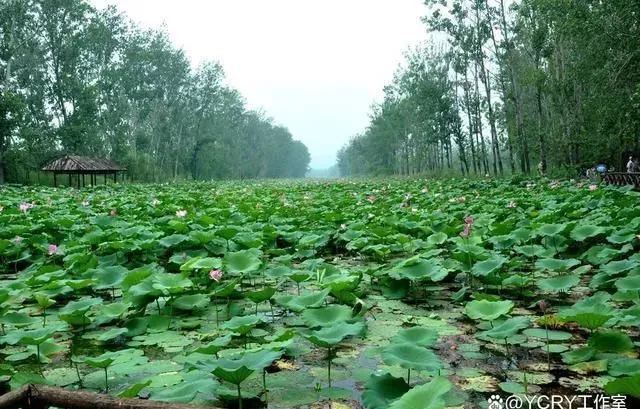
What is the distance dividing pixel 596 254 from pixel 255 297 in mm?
2508

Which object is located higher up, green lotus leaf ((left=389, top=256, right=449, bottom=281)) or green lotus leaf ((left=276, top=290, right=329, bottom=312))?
green lotus leaf ((left=389, top=256, right=449, bottom=281))

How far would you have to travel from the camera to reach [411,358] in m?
1.63

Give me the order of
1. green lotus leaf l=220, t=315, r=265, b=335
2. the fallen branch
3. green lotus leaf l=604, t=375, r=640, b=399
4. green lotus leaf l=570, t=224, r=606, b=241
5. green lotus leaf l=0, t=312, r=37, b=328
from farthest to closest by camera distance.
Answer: green lotus leaf l=570, t=224, r=606, b=241, green lotus leaf l=0, t=312, r=37, b=328, green lotus leaf l=220, t=315, r=265, b=335, green lotus leaf l=604, t=375, r=640, b=399, the fallen branch

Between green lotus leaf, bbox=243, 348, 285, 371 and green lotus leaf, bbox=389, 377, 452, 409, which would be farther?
green lotus leaf, bbox=243, 348, 285, 371

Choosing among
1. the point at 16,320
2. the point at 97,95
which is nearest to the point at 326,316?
the point at 16,320

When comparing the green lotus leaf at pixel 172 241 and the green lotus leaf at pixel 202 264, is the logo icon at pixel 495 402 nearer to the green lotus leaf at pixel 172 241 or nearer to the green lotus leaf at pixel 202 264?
the green lotus leaf at pixel 202 264

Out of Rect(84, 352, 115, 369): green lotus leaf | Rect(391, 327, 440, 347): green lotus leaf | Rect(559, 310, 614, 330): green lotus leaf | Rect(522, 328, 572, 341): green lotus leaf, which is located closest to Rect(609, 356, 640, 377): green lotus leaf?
Rect(559, 310, 614, 330): green lotus leaf

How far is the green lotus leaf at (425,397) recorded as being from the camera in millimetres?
1220

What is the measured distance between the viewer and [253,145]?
247ft

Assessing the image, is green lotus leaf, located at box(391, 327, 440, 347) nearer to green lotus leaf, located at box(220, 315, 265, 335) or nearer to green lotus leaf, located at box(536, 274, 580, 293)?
green lotus leaf, located at box(220, 315, 265, 335)

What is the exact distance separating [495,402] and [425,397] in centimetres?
52

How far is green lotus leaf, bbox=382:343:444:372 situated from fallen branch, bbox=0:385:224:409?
2.09ft

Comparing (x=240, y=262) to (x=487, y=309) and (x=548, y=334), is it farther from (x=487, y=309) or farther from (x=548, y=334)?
(x=548, y=334)

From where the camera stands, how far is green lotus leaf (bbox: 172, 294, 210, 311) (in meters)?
2.79
